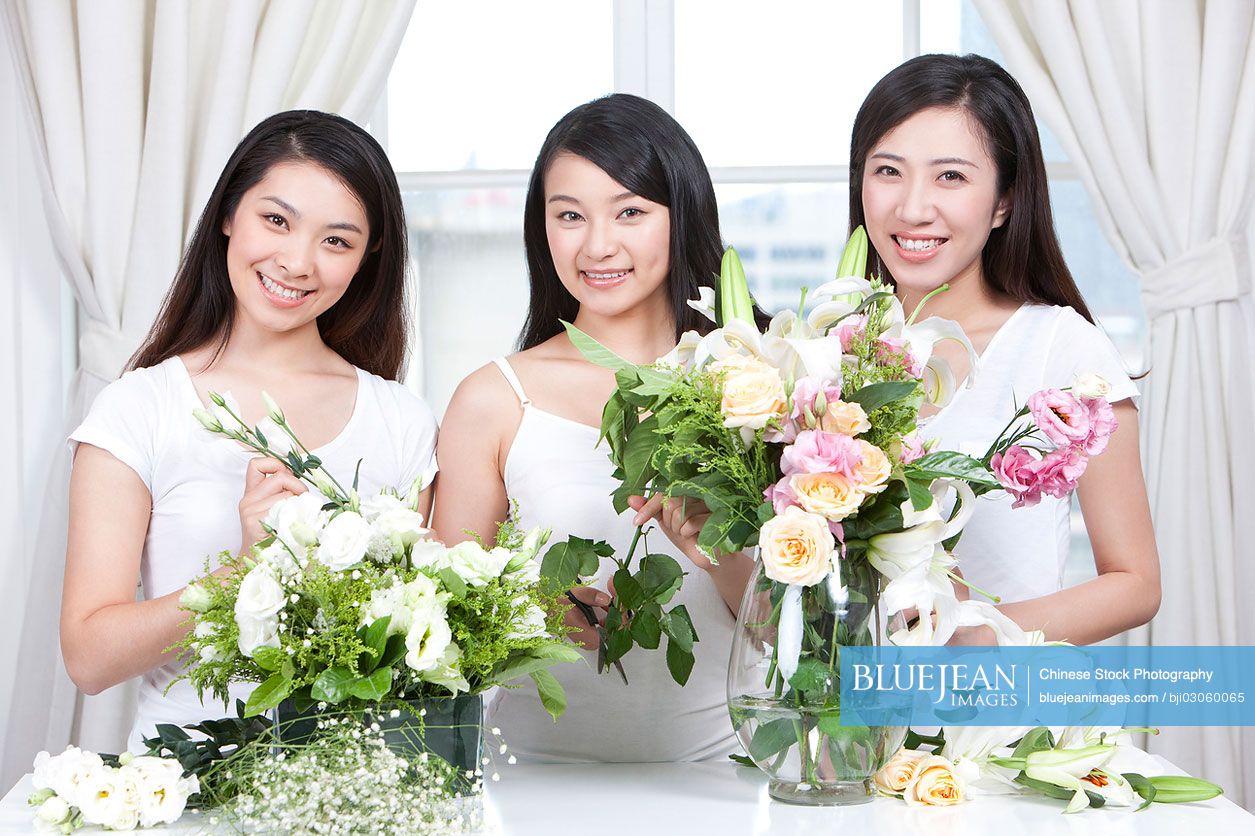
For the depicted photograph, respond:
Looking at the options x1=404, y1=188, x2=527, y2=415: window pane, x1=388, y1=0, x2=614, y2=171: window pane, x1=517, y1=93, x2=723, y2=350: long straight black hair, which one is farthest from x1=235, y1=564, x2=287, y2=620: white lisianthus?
x1=388, y1=0, x2=614, y2=171: window pane

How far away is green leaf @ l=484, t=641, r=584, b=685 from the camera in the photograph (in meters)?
1.30

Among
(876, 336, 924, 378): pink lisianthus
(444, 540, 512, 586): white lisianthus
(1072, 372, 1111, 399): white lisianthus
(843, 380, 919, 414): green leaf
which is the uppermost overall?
(876, 336, 924, 378): pink lisianthus

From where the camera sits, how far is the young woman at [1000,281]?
186cm

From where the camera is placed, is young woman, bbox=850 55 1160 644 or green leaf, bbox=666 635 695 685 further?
young woman, bbox=850 55 1160 644

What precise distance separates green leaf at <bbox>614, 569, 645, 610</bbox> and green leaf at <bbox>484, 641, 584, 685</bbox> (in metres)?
0.22

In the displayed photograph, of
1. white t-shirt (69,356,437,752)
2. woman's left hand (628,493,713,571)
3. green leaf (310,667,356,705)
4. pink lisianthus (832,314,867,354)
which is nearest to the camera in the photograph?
green leaf (310,667,356,705)

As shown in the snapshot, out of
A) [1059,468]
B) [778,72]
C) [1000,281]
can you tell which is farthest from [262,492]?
[778,72]

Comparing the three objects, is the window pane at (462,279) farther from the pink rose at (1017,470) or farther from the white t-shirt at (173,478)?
the pink rose at (1017,470)

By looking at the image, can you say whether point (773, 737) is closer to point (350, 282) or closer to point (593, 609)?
point (593, 609)

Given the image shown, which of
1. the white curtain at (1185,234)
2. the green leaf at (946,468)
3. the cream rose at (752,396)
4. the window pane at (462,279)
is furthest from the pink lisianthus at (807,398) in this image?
the window pane at (462,279)

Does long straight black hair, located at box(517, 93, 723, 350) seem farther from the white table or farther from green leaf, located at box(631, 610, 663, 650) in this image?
the white table

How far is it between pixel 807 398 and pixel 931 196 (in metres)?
A: 0.76

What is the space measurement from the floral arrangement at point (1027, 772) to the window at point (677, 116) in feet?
5.95

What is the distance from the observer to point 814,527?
1229mm
